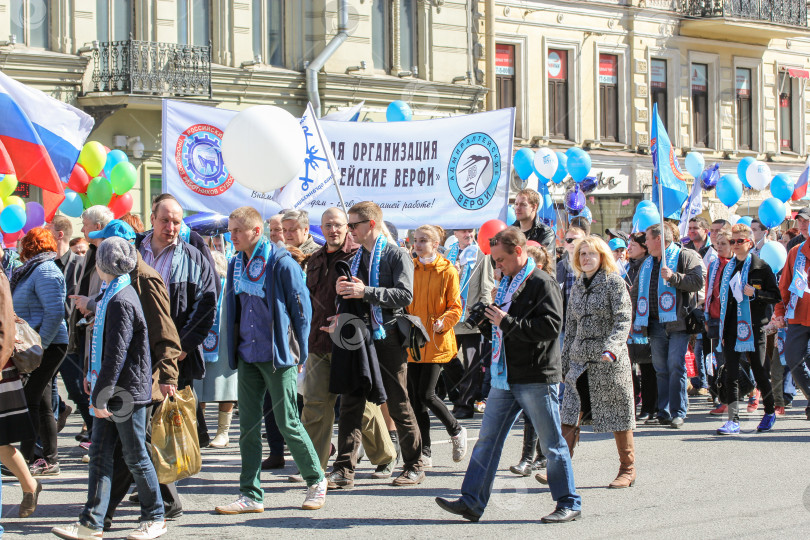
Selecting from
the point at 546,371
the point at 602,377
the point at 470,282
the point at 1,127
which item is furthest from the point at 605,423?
the point at 1,127

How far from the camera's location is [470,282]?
11.1m

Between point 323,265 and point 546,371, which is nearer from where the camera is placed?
point 546,371

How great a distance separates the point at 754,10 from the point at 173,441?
90.0 ft

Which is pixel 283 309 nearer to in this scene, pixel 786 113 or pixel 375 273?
pixel 375 273

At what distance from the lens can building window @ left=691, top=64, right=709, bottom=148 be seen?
30766mm

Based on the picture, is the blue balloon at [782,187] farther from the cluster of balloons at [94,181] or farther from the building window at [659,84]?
the building window at [659,84]

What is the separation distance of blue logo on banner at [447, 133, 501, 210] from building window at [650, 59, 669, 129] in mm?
18160

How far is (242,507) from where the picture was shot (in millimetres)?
6949

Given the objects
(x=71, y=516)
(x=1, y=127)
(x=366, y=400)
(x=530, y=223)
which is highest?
(x=1, y=127)

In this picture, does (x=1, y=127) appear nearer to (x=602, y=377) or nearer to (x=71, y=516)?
(x=71, y=516)

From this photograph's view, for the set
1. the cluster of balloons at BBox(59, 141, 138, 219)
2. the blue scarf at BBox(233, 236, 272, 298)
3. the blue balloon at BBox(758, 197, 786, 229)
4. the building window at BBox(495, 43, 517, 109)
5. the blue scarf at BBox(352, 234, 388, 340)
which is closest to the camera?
the blue scarf at BBox(233, 236, 272, 298)

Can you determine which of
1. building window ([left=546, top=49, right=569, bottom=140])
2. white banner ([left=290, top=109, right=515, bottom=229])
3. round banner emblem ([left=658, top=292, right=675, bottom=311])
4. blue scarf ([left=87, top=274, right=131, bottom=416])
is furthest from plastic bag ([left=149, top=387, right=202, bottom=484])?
building window ([left=546, top=49, right=569, bottom=140])

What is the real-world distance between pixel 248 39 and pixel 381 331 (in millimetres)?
16234

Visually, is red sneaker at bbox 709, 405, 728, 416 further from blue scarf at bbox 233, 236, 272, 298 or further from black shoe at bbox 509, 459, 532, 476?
blue scarf at bbox 233, 236, 272, 298
